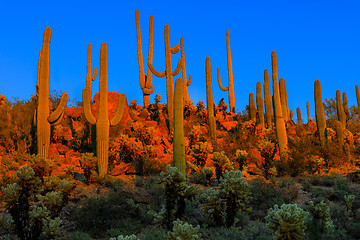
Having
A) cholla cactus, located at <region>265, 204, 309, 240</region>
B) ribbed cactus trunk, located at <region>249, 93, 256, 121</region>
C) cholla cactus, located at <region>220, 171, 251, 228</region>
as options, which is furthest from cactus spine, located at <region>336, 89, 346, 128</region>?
cholla cactus, located at <region>265, 204, 309, 240</region>

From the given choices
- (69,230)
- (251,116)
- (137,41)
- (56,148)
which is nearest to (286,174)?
(251,116)

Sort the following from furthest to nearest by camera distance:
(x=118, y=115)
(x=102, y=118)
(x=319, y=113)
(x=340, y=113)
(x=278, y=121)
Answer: (x=340, y=113) → (x=319, y=113) → (x=278, y=121) → (x=118, y=115) → (x=102, y=118)

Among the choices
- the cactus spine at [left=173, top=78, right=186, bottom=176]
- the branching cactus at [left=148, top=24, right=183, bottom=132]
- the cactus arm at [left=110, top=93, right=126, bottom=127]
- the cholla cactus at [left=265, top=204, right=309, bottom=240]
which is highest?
the branching cactus at [left=148, top=24, right=183, bottom=132]

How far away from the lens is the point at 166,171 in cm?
694

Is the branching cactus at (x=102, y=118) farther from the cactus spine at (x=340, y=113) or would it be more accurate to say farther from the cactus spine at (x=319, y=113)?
the cactus spine at (x=340, y=113)

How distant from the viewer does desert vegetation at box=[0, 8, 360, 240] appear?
6.18 m

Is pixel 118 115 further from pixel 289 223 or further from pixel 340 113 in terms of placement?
pixel 340 113

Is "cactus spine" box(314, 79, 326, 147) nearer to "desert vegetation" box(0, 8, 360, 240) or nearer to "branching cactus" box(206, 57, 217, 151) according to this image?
"desert vegetation" box(0, 8, 360, 240)

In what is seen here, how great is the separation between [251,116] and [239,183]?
46.2 feet

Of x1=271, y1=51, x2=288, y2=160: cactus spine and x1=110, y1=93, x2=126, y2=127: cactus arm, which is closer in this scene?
x1=110, y1=93, x2=126, y2=127: cactus arm

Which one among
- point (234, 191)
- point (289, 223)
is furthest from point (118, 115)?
point (289, 223)

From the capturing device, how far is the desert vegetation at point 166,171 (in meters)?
6.18

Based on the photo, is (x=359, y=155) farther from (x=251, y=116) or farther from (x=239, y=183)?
(x=239, y=183)

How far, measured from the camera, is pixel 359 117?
2316 cm
